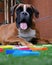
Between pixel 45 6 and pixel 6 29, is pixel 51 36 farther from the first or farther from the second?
pixel 6 29

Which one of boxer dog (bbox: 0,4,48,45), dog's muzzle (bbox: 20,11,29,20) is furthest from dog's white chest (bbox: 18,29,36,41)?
dog's muzzle (bbox: 20,11,29,20)

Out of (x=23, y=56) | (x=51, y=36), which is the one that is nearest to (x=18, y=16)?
(x=51, y=36)

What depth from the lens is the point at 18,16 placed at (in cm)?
311

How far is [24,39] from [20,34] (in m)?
0.14

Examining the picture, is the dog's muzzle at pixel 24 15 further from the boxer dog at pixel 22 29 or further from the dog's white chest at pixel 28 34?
the dog's white chest at pixel 28 34

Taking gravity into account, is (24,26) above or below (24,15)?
below

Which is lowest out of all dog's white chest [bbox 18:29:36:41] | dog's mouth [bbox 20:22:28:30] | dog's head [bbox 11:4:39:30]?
dog's white chest [bbox 18:29:36:41]

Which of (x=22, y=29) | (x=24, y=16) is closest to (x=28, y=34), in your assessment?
(x=22, y=29)

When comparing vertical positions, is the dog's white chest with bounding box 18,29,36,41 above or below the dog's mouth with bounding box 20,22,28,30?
below

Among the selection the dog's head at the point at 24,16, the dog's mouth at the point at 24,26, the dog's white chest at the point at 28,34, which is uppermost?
the dog's head at the point at 24,16

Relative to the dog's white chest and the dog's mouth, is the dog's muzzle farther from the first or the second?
the dog's white chest

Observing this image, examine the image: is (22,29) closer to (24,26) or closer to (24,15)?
(24,26)

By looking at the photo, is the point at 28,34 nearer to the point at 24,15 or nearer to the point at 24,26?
the point at 24,26

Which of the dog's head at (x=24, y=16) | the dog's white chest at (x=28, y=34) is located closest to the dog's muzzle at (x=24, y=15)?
the dog's head at (x=24, y=16)
